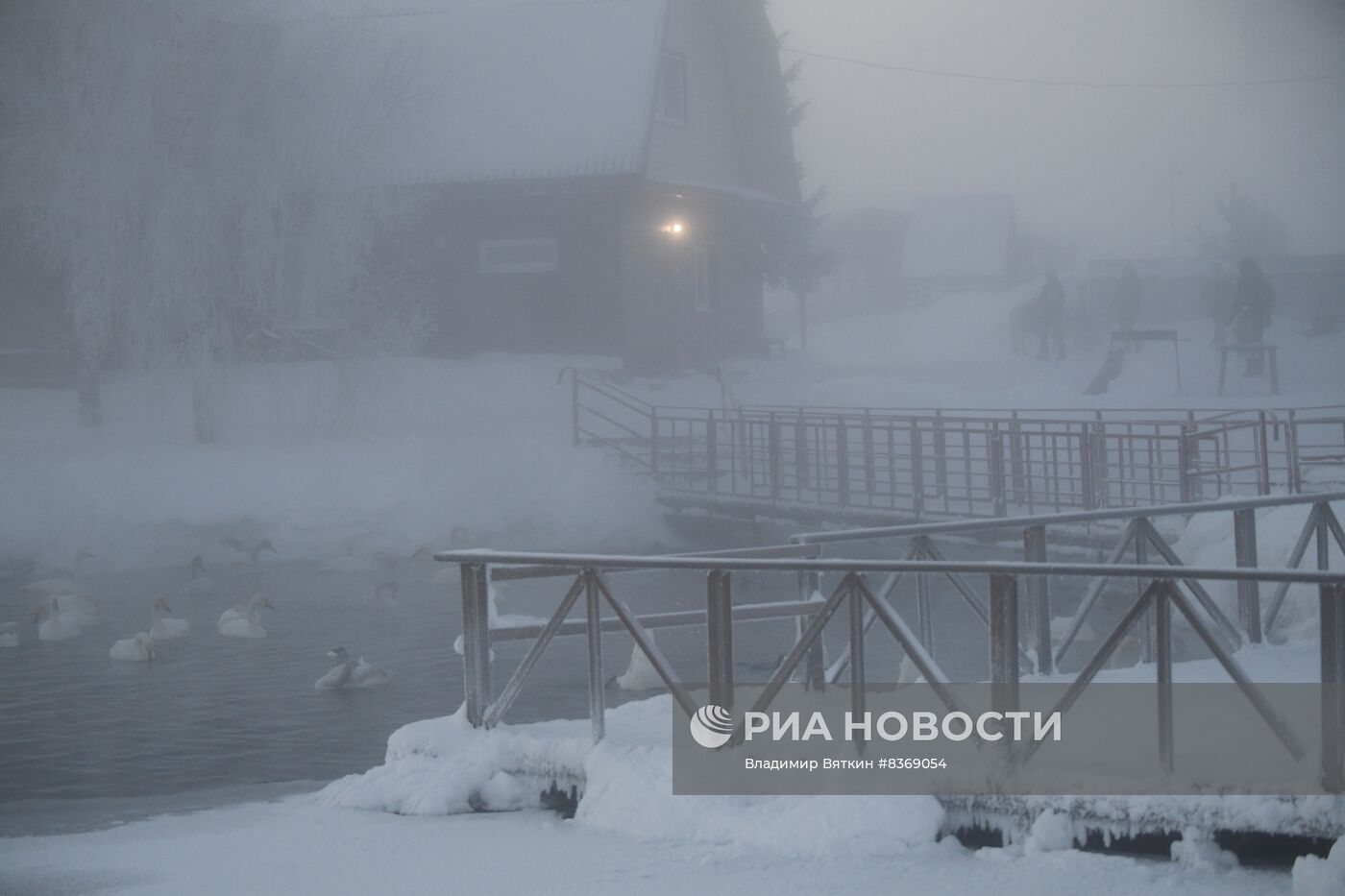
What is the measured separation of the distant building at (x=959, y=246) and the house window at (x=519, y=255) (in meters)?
34.8

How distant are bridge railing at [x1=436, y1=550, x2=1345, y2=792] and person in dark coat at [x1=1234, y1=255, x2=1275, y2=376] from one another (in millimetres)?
24177

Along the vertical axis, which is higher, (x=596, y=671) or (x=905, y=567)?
(x=905, y=567)

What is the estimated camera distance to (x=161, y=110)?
22.2 metres

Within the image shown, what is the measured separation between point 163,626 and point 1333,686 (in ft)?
41.2

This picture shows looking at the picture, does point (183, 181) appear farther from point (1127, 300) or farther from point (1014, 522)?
point (1127, 300)

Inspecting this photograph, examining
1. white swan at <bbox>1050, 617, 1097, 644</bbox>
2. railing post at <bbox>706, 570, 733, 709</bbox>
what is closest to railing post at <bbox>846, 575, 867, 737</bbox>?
railing post at <bbox>706, 570, 733, 709</bbox>

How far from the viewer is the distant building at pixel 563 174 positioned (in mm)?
27297

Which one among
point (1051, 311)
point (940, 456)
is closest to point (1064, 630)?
point (940, 456)

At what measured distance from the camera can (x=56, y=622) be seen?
15016 millimetres

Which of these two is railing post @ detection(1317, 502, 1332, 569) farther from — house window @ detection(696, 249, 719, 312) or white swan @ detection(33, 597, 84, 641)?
house window @ detection(696, 249, 719, 312)

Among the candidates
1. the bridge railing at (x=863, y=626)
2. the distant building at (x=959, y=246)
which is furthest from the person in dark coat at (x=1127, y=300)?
the bridge railing at (x=863, y=626)

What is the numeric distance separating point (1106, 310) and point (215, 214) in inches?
1199

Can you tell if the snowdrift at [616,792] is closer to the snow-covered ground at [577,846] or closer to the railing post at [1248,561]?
the snow-covered ground at [577,846]

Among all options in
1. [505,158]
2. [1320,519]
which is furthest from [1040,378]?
[1320,519]
